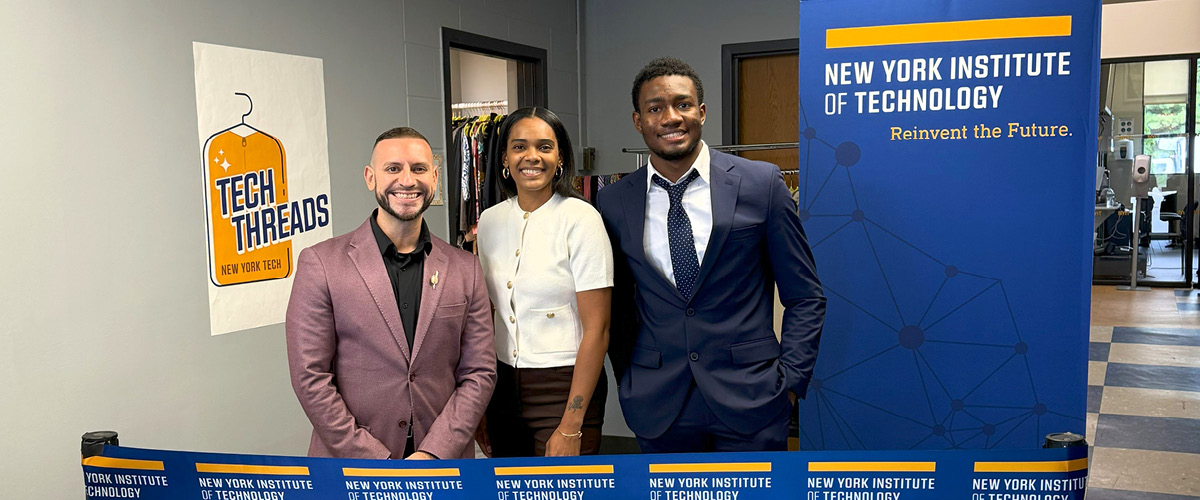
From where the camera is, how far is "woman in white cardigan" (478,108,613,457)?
200 centimetres

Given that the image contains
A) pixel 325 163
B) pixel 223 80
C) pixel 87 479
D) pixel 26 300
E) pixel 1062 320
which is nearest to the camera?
pixel 87 479

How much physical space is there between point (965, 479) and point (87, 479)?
1.25 m

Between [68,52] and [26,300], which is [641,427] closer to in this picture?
[26,300]

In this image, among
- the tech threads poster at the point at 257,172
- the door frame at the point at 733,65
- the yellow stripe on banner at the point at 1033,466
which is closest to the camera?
the yellow stripe on banner at the point at 1033,466

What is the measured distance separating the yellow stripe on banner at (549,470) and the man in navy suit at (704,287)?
82cm

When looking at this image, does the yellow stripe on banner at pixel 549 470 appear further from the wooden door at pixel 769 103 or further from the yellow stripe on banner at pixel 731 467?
the wooden door at pixel 769 103

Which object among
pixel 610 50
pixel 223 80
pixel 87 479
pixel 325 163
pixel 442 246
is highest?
pixel 610 50

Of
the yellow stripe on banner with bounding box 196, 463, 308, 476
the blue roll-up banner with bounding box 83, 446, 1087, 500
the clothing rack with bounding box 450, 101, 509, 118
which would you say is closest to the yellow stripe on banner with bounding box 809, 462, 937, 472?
the blue roll-up banner with bounding box 83, 446, 1087, 500

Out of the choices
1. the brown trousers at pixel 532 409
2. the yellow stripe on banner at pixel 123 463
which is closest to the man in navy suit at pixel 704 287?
the brown trousers at pixel 532 409

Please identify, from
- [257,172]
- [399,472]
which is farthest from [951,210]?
[257,172]

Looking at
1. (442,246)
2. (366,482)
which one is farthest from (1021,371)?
(366,482)

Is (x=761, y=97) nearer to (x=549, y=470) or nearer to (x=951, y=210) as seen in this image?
(x=951, y=210)

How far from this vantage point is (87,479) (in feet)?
4.20

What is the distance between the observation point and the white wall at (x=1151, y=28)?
848 cm
